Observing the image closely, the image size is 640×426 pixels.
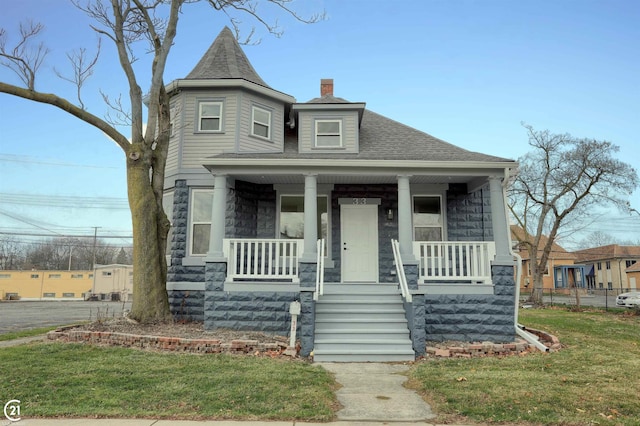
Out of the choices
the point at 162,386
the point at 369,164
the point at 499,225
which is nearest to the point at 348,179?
the point at 369,164

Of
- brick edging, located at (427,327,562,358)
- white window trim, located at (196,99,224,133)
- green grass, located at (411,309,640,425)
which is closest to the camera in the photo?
green grass, located at (411,309,640,425)

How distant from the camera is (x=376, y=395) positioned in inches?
194

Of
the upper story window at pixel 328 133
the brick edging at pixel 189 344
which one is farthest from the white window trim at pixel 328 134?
the brick edging at pixel 189 344

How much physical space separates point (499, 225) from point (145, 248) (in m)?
8.07

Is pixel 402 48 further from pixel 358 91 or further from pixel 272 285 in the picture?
pixel 272 285

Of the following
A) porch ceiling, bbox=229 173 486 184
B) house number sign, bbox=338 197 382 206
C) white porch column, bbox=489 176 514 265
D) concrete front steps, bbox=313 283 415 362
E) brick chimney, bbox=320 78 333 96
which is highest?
brick chimney, bbox=320 78 333 96

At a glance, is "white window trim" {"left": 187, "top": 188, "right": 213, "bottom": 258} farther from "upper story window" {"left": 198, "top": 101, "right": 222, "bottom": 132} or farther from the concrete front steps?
the concrete front steps

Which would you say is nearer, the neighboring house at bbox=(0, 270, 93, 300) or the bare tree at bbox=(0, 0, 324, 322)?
the bare tree at bbox=(0, 0, 324, 322)

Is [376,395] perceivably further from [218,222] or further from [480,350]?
[218,222]

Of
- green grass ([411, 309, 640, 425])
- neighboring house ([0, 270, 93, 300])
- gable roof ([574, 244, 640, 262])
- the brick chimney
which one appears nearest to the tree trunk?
green grass ([411, 309, 640, 425])

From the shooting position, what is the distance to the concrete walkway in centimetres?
416

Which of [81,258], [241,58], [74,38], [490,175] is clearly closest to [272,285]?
[490,175]

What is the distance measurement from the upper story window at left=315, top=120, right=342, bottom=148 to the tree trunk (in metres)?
4.56

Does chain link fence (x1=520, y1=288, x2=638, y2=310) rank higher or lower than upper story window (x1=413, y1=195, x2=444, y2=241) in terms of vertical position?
lower
